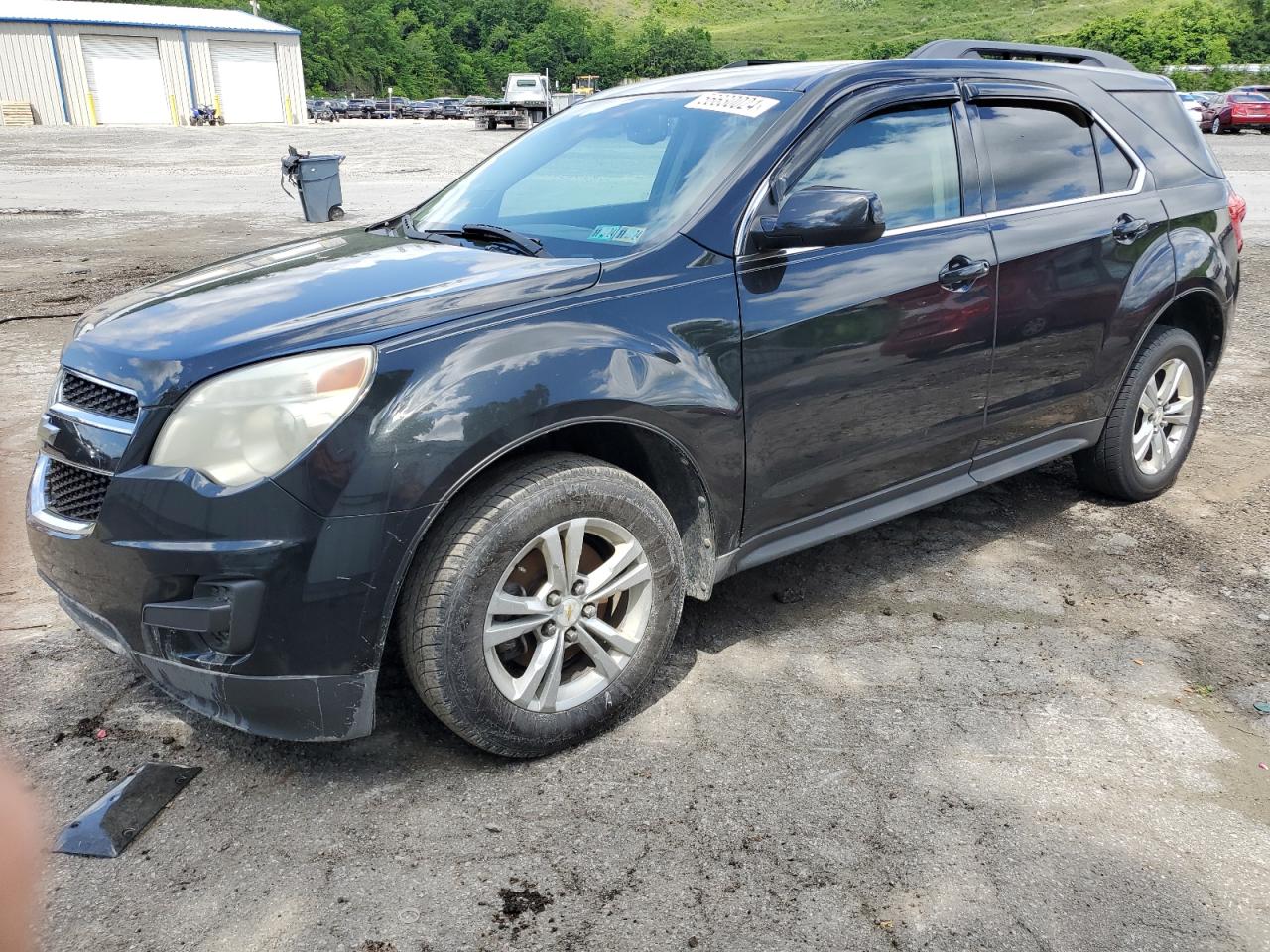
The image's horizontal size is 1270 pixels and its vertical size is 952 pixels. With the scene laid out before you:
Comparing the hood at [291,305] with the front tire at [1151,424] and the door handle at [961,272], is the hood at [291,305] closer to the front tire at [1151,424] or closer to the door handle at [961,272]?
the door handle at [961,272]

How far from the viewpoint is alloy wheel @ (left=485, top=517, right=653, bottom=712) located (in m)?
2.65

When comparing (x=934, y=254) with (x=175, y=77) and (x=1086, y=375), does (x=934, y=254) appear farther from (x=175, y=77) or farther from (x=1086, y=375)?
(x=175, y=77)

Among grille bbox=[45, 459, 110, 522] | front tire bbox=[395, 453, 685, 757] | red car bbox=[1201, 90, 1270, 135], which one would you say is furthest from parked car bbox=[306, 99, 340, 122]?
front tire bbox=[395, 453, 685, 757]

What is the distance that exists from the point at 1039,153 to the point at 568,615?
259 cm

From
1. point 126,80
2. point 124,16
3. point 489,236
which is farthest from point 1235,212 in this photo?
point 124,16

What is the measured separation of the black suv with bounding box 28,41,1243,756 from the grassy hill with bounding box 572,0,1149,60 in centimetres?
11027

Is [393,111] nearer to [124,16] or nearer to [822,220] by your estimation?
[124,16]

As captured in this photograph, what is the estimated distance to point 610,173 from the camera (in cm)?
354

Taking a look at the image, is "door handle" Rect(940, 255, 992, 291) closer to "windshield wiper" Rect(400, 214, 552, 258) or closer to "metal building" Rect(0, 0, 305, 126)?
"windshield wiper" Rect(400, 214, 552, 258)

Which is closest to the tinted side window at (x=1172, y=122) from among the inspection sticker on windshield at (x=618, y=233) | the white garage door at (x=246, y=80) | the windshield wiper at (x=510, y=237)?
the inspection sticker on windshield at (x=618, y=233)

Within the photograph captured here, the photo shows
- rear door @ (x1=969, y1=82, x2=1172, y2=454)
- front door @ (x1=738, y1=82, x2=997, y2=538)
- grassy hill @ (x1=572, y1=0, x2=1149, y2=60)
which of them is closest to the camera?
front door @ (x1=738, y1=82, x2=997, y2=538)

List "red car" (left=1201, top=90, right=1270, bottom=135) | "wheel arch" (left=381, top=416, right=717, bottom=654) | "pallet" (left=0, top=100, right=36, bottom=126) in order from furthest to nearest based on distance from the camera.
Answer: "pallet" (left=0, top=100, right=36, bottom=126), "red car" (left=1201, top=90, right=1270, bottom=135), "wheel arch" (left=381, top=416, right=717, bottom=654)

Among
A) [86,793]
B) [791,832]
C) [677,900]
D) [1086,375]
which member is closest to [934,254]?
[1086,375]

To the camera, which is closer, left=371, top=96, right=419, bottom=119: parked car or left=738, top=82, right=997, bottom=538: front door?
left=738, top=82, right=997, bottom=538: front door
